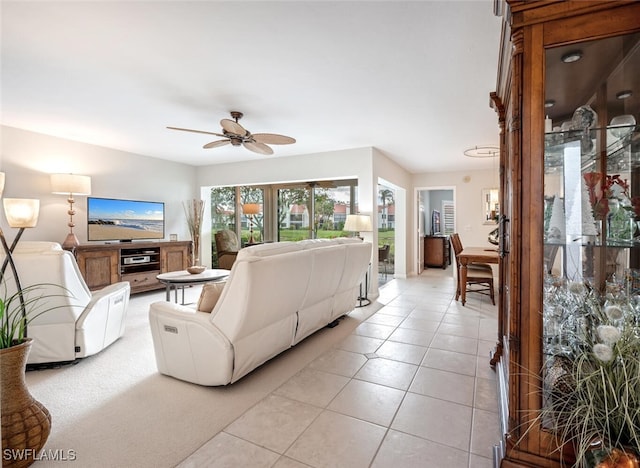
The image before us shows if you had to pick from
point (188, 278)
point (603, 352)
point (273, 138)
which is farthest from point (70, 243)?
point (603, 352)

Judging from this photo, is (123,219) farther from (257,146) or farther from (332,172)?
(332,172)

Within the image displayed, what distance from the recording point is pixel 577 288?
4.79 ft

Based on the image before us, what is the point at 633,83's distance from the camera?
1417mm

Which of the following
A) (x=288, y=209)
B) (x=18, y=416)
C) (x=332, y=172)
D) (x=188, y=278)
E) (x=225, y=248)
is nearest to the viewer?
(x=18, y=416)

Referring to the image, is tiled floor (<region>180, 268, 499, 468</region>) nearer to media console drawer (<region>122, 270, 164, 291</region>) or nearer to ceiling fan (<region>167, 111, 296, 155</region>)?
ceiling fan (<region>167, 111, 296, 155</region>)

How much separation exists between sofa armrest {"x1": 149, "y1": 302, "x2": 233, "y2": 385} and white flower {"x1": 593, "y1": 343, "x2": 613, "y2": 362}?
6.71 ft

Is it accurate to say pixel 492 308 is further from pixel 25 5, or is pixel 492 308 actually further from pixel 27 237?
Result: pixel 27 237

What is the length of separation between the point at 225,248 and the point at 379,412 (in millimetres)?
5679

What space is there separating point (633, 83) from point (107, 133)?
5.60m

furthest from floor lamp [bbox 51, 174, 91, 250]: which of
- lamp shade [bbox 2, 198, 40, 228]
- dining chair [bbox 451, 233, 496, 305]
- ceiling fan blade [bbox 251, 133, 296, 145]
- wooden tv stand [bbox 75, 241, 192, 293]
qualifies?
dining chair [bbox 451, 233, 496, 305]

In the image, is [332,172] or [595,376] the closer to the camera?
[595,376]

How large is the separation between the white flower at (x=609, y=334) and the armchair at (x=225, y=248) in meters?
6.34

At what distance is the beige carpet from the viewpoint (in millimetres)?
1712

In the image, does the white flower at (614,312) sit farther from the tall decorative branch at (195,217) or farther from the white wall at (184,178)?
the tall decorative branch at (195,217)
